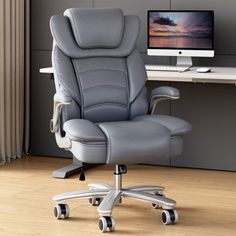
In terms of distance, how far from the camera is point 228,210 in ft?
15.1

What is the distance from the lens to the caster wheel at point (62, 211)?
4.36 metres

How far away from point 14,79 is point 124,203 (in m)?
1.85

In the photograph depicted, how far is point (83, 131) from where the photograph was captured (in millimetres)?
4168

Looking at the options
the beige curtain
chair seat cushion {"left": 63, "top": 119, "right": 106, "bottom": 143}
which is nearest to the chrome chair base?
chair seat cushion {"left": 63, "top": 119, "right": 106, "bottom": 143}

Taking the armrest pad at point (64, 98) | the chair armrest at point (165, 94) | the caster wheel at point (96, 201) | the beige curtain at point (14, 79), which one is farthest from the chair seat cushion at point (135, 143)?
the beige curtain at point (14, 79)

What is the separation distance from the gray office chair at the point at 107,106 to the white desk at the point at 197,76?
0.47 metres

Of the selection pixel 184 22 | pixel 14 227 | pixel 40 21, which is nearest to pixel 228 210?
pixel 14 227

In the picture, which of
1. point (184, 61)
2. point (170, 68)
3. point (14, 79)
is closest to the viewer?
point (170, 68)

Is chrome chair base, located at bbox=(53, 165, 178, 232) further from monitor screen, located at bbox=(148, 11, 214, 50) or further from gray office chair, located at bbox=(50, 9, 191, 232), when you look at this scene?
monitor screen, located at bbox=(148, 11, 214, 50)

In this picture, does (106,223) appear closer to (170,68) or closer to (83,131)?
(83,131)

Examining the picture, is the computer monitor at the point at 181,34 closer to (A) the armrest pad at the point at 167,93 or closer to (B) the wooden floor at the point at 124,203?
(B) the wooden floor at the point at 124,203

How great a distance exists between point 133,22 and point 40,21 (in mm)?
1601

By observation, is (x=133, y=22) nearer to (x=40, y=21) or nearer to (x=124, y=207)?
(x=124, y=207)

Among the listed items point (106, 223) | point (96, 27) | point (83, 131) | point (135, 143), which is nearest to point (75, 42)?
point (96, 27)
